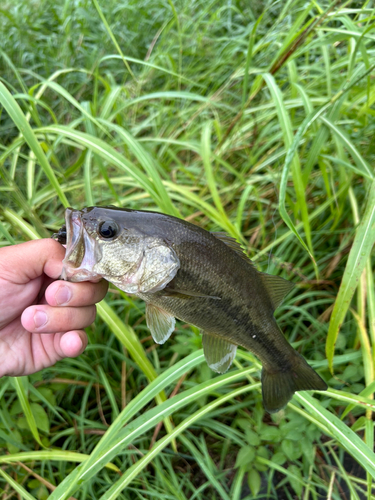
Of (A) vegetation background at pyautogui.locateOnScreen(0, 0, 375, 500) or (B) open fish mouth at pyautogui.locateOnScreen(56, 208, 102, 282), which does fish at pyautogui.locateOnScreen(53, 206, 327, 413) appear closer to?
(B) open fish mouth at pyautogui.locateOnScreen(56, 208, 102, 282)

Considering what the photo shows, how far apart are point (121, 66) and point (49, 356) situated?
11.5 feet

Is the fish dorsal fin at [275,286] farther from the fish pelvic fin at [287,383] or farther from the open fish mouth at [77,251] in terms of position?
the open fish mouth at [77,251]

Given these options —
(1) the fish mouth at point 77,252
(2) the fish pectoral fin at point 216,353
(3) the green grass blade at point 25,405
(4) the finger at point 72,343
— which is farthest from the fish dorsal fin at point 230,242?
(3) the green grass blade at point 25,405

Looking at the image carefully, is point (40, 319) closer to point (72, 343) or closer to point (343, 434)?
point (72, 343)

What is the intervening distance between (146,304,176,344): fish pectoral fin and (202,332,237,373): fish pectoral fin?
182 millimetres

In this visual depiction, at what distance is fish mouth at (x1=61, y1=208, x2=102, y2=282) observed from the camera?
1.12 metres

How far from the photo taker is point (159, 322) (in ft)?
4.29

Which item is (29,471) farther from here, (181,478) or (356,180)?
(356,180)

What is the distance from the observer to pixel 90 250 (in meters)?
1.16

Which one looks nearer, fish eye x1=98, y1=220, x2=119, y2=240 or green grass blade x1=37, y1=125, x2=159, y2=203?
fish eye x1=98, y1=220, x2=119, y2=240

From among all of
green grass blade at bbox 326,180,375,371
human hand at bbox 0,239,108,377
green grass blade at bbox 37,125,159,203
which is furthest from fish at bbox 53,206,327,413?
green grass blade at bbox 37,125,159,203

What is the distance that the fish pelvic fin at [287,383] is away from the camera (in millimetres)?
1380

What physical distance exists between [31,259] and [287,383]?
1.15 m

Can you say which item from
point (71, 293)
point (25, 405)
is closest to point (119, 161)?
point (71, 293)
